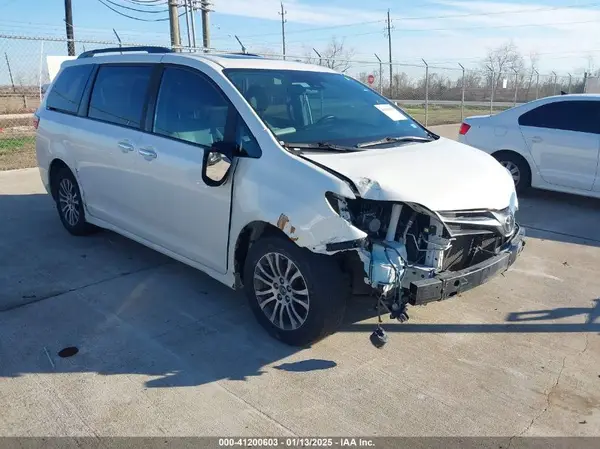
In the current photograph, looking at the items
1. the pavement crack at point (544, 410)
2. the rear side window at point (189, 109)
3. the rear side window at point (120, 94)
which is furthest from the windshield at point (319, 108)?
the pavement crack at point (544, 410)

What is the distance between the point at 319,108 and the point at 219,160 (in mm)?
1059

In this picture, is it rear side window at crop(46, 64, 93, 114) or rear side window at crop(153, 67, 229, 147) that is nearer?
rear side window at crop(153, 67, 229, 147)

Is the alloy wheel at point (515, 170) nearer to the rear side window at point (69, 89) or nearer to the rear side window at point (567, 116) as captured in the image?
the rear side window at point (567, 116)

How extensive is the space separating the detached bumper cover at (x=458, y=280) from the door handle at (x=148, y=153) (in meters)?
2.37

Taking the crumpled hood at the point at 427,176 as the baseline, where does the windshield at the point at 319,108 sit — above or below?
above

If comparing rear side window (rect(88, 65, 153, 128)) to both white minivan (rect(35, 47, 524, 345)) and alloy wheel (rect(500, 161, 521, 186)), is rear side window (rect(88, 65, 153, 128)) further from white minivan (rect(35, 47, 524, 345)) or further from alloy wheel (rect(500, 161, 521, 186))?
alloy wheel (rect(500, 161, 521, 186))

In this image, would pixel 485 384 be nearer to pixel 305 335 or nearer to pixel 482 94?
pixel 305 335

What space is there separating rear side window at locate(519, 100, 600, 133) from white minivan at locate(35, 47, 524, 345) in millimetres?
4137

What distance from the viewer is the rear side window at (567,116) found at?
7.64 meters

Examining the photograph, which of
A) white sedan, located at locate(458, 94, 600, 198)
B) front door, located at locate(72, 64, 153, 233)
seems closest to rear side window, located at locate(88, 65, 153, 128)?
front door, located at locate(72, 64, 153, 233)

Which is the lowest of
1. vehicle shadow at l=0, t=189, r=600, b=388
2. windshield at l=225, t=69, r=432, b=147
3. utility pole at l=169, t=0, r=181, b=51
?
vehicle shadow at l=0, t=189, r=600, b=388

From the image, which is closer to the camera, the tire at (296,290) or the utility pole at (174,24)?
the tire at (296,290)

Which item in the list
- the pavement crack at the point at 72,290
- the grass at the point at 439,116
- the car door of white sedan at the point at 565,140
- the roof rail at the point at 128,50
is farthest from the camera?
the grass at the point at 439,116

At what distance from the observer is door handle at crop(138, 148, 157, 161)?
14.4 ft
